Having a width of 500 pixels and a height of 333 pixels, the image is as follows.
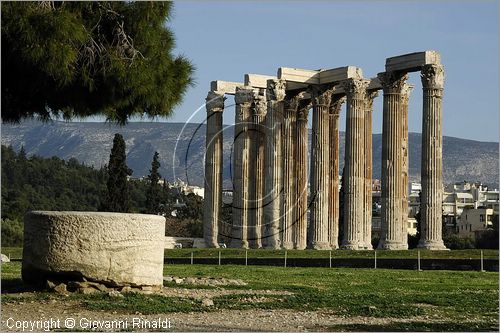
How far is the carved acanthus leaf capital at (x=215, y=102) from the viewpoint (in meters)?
63.7

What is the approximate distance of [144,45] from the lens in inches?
824

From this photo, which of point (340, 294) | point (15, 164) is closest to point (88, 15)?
point (340, 294)

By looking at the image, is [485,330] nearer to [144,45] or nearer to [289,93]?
[144,45]

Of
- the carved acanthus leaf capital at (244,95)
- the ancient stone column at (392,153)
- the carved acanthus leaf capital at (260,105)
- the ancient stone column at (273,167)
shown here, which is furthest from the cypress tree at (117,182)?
the ancient stone column at (392,153)

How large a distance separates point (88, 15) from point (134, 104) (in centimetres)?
211

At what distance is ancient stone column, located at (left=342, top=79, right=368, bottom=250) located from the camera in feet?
172

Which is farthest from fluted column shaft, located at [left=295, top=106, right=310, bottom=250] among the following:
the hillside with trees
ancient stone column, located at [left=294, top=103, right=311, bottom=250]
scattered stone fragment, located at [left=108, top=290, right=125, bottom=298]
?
the hillside with trees

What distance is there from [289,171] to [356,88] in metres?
7.78

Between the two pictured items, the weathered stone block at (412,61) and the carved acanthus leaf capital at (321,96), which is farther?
the carved acanthus leaf capital at (321,96)

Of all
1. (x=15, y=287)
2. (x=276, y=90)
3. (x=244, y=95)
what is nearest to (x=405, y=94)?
(x=276, y=90)

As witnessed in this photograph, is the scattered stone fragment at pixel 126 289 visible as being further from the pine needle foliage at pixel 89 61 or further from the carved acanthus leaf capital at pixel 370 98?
the carved acanthus leaf capital at pixel 370 98

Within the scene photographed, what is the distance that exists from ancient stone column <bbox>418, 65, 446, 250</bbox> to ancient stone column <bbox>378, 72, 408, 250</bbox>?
5.48 ft

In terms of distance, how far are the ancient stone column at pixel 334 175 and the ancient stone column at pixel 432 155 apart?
8.71m

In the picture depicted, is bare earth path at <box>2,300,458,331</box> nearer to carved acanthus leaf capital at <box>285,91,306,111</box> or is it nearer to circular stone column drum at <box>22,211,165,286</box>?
circular stone column drum at <box>22,211,165,286</box>
